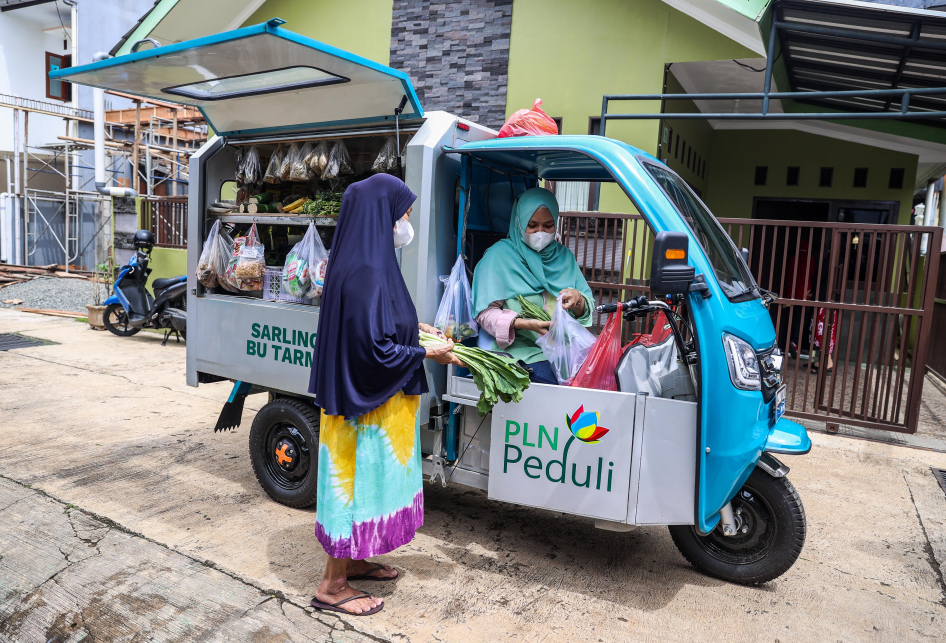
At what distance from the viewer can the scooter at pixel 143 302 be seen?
30.7 ft

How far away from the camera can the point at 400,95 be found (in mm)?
3438

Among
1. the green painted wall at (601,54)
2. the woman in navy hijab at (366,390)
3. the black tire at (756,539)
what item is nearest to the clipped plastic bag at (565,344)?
the woman in navy hijab at (366,390)

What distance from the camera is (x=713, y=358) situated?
2895mm

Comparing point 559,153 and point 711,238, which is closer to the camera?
point 711,238

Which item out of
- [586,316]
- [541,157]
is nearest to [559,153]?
[541,157]

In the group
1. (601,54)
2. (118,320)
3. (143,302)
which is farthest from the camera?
(118,320)

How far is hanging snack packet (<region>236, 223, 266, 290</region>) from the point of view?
4.07 metres

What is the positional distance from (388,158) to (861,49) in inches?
235

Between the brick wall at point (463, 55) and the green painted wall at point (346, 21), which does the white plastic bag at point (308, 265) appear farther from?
the green painted wall at point (346, 21)

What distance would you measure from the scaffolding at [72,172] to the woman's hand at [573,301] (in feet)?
53.8

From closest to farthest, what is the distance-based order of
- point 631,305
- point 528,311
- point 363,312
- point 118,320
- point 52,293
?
point 363,312
point 631,305
point 528,311
point 118,320
point 52,293

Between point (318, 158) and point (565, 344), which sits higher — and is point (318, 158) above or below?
above

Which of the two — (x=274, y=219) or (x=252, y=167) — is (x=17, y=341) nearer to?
(x=252, y=167)

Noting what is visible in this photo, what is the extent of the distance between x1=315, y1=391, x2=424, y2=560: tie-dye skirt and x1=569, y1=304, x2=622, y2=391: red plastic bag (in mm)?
941
